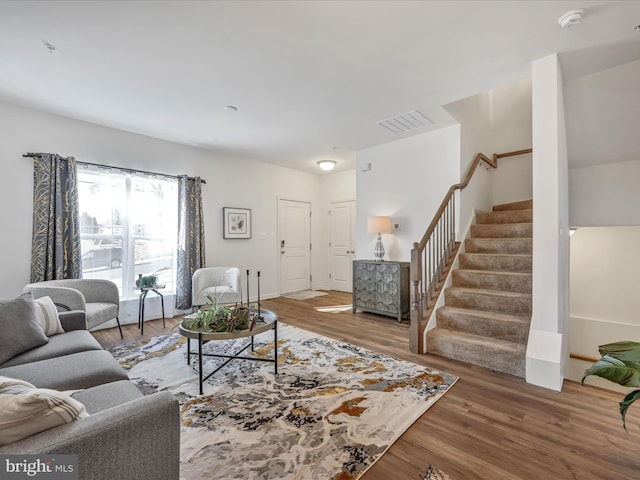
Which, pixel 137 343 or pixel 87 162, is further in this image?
pixel 87 162

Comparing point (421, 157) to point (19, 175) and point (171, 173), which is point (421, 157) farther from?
point (19, 175)

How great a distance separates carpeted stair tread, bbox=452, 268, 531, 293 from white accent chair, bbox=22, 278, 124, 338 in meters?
4.19

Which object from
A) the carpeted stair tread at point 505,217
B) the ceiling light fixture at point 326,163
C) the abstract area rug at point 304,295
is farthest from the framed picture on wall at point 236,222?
the carpeted stair tread at point 505,217

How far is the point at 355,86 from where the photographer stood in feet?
10.1

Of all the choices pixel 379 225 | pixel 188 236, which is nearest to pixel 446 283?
pixel 379 225

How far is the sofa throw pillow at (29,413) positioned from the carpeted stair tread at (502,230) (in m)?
4.62

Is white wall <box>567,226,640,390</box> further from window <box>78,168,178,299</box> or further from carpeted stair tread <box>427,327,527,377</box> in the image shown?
window <box>78,168,178,299</box>

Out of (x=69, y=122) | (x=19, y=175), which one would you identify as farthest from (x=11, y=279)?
(x=69, y=122)

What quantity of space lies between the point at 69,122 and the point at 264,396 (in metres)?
4.22

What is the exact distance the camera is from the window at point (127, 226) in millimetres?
3979

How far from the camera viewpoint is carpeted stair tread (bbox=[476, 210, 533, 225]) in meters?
4.18

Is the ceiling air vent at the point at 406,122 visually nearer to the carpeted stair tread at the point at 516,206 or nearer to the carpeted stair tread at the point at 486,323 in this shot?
the carpeted stair tread at the point at 516,206

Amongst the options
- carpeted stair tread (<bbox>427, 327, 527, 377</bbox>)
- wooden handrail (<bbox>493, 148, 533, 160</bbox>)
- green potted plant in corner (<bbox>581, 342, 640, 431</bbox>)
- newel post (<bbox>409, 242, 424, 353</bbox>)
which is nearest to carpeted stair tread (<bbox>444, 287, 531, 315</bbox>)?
carpeted stair tread (<bbox>427, 327, 527, 377</bbox>)

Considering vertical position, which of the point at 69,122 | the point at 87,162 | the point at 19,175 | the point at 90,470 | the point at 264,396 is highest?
the point at 69,122
